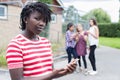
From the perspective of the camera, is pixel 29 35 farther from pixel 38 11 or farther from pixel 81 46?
pixel 81 46

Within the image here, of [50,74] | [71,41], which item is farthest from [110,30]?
[50,74]

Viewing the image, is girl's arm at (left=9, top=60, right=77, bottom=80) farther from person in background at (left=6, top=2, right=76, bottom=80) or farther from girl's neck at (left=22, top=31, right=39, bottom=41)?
girl's neck at (left=22, top=31, right=39, bottom=41)

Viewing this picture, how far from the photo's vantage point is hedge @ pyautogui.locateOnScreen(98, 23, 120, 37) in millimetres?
39375

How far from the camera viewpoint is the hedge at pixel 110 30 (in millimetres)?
39375

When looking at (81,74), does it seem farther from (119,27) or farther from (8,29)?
(119,27)

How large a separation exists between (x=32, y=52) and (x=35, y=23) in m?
0.20

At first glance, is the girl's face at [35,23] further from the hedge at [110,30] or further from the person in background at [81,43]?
the hedge at [110,30]

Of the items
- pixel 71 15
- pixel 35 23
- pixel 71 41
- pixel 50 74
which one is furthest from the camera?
pixel 71 15

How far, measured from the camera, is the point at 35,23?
2428 mm

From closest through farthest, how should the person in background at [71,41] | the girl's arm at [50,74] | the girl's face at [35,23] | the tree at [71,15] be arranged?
the girl's arm at [50,74] < the girl's face at [35,23] < the person in background at [71,41] < the tree at [71,15]

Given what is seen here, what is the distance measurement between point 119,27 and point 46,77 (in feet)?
123

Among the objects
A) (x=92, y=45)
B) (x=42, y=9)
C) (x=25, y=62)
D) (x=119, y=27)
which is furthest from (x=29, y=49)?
(x=119, y=27)

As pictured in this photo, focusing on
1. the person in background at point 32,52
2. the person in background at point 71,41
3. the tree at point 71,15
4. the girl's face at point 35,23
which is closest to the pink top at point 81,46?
the person in background at point 71,41

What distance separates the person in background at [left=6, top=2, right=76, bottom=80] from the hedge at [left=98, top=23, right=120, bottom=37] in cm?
3710
